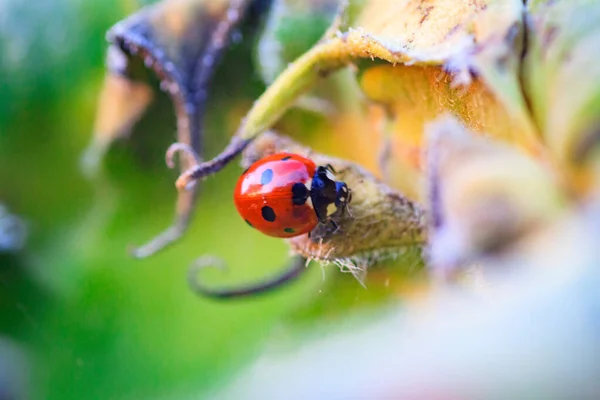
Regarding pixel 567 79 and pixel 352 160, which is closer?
pixel 567 79

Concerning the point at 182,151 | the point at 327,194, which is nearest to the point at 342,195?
the point at 327,194

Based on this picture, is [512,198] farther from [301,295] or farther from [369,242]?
[301,295]

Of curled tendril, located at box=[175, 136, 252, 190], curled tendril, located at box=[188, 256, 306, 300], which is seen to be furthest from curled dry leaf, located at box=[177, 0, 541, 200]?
curled tendril, located at box=[188, 256, 306, 300]

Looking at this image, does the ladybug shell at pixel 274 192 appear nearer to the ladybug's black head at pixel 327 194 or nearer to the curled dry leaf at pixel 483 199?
the ladybug's black head at pixel 327 194

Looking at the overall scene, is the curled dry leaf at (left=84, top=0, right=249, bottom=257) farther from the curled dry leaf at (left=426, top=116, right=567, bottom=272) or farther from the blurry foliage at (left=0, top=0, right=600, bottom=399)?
the curled dry leaf at (left=426, top=116, right=567, bottom=272)

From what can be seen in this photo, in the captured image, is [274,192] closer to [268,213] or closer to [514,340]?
[268,213]
